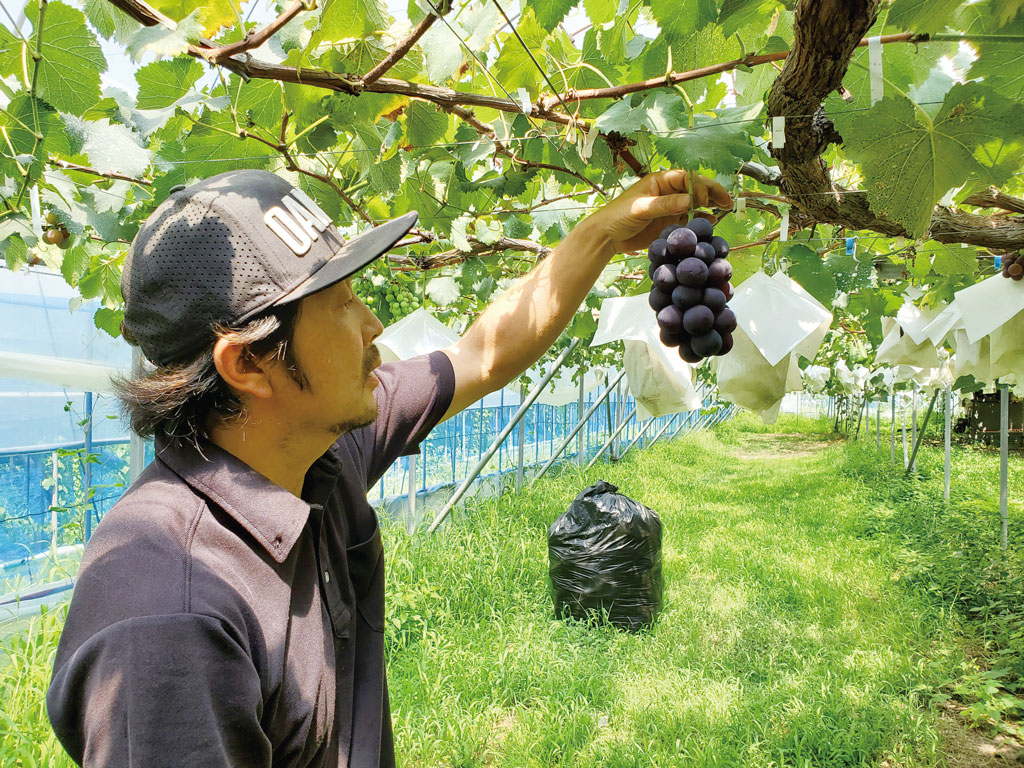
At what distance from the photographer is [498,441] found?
5.71 metres

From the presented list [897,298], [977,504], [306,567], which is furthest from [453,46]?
[977,504]

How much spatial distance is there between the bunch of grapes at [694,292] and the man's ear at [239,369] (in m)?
0.57

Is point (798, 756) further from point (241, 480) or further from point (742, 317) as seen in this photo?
point (241, 480)

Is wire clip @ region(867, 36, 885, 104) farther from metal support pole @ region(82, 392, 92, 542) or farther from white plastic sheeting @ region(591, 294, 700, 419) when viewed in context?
metal support pole @ region(82, 392, 92, 542)

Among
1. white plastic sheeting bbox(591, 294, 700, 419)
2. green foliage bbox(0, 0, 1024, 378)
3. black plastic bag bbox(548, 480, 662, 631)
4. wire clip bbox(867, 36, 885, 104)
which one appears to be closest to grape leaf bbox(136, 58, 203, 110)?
green foliage bbox(0, 0, 1024, 378)

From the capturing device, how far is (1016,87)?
943 millimetres

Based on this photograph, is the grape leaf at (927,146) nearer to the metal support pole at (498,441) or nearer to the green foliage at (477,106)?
the green foliage at (477,106)

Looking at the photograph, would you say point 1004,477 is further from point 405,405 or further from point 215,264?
point 215,264

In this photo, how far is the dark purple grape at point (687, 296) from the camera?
35.6 inches

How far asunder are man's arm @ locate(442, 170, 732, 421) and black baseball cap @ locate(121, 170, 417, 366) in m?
0.44

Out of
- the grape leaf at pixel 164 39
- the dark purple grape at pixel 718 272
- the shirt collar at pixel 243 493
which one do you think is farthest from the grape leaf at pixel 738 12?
the shirt collar at pixel 243 493

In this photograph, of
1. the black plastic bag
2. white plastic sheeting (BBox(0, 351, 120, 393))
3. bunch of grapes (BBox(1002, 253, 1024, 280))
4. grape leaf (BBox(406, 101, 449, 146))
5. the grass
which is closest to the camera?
grape leaf (BBox(406, 101, 449, 146))

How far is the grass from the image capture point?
2965 millimetres

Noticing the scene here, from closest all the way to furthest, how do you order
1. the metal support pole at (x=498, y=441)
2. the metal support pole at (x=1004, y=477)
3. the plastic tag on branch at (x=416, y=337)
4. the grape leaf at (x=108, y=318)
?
1. the grape leaf at (x=108, y=318)
2. the plastic tag on branch at (x=416, y=337)
3. the metal support pole at (x=1004, y=477)
4. the metal support pole at (x=498, y=441)
